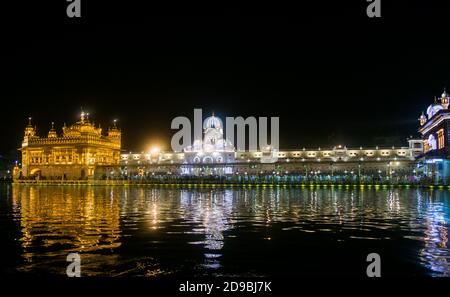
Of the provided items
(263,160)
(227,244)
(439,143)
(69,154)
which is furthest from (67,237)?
(263,160)

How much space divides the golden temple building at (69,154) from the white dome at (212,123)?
87.9 ft

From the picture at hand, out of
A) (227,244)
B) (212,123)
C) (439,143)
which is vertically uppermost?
(212,123)

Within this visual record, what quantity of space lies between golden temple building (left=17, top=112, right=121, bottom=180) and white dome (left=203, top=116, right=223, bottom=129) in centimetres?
2679

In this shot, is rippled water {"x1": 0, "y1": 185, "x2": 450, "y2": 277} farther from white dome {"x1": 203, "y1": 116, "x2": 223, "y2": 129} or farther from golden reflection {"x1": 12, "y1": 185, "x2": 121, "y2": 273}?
white dome {"x1": 203, "y1": 116, "x2": 223, "y2": 129}

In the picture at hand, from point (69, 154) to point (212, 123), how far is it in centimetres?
3827

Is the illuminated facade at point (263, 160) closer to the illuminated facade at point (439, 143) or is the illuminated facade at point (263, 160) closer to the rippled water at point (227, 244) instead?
the illuminated facade at point (439, 143)

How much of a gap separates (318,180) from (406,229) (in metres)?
56.9

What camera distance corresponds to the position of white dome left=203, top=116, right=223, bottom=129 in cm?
13238

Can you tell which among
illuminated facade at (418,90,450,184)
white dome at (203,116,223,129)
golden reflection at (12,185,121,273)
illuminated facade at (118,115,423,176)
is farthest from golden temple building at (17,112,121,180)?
golden reflection at (12,185,121,273)

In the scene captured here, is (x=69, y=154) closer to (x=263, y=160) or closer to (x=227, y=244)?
(x=263, y=160)

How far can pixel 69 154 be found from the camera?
11094 cm
